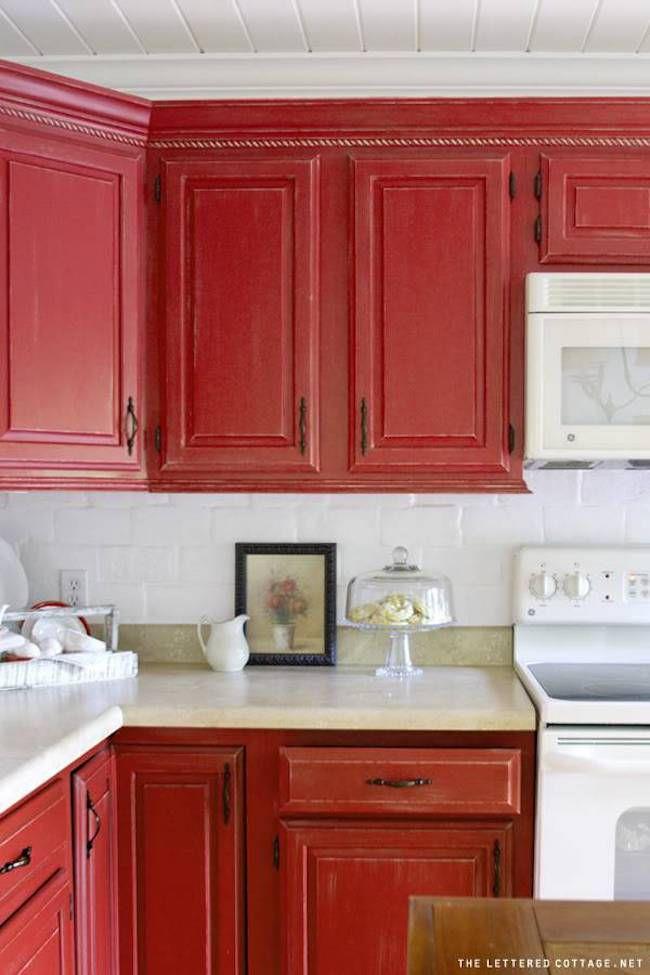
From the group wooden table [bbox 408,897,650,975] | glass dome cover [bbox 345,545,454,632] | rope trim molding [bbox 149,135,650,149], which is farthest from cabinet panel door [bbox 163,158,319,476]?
wooden table [bbox 408,897,650,975]

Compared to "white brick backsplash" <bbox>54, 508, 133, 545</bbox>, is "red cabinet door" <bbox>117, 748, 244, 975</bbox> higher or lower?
lower

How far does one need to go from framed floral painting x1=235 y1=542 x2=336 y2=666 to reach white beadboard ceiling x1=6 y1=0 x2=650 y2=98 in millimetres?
1200

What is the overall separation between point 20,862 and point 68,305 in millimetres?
1195

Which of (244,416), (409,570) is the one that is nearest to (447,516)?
(409,570)

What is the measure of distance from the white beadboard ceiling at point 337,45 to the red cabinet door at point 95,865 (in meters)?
1.68

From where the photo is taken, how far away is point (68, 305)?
7.22 ft

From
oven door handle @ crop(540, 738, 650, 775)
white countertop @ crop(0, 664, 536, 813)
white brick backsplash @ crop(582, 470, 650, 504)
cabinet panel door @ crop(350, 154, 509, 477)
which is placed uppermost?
cabinet panel door @ crop(350, 154, 509, 477)

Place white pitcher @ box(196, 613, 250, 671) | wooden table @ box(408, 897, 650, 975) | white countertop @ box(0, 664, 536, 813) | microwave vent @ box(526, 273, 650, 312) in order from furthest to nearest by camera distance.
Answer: white pitcher @ box(196, 613, 250, 671), microwave vent @ box(526, 273, 650, 312), white countertop @ box(0, 664, 536, 813), wooden table @ box(408, 897, 650, 975)

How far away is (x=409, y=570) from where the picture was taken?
2.37 meters

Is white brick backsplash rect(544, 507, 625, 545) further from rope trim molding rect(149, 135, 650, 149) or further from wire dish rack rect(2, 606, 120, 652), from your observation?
wire dish rack rect(2, 606, 120, 652)

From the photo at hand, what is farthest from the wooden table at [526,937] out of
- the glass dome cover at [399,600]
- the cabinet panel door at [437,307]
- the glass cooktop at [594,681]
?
the cabinet panel door at [437,307]

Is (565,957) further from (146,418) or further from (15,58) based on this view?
(15,58)

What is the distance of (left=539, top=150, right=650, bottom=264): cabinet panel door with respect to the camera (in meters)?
2.25

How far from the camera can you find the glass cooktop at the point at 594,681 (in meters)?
2.10
